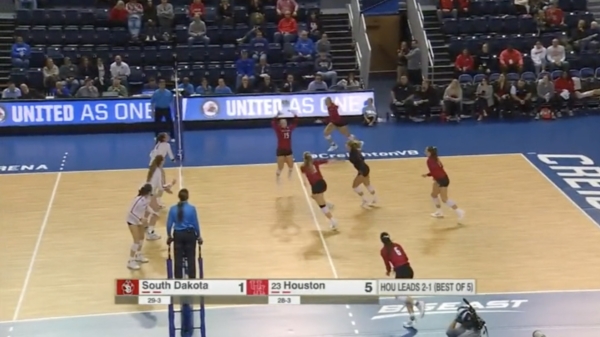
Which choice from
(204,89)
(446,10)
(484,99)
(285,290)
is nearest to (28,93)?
(204,89)

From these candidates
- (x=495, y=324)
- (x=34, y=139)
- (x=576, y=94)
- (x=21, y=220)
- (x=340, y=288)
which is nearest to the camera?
(x=340, y=288)

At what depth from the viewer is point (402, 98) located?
30.2 meters

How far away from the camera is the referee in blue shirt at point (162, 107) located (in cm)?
2702

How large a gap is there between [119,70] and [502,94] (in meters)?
10.7

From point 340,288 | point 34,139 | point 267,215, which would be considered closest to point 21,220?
point 267,215

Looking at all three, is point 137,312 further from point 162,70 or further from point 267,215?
point 162,70

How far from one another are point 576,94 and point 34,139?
49.6ft

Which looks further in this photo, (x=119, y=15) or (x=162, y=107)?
(x=119, y=15)

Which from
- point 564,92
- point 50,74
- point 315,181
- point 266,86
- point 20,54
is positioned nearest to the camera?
point 315,181

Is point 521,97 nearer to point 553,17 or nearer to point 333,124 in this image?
point 553,17

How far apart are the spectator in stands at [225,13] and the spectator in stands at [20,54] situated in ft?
18.8

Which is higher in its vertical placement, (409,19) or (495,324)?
(409,19)

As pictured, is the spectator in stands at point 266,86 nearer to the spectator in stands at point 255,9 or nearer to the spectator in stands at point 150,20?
the spectator in stands at point 255,9

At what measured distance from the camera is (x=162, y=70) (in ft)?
101
